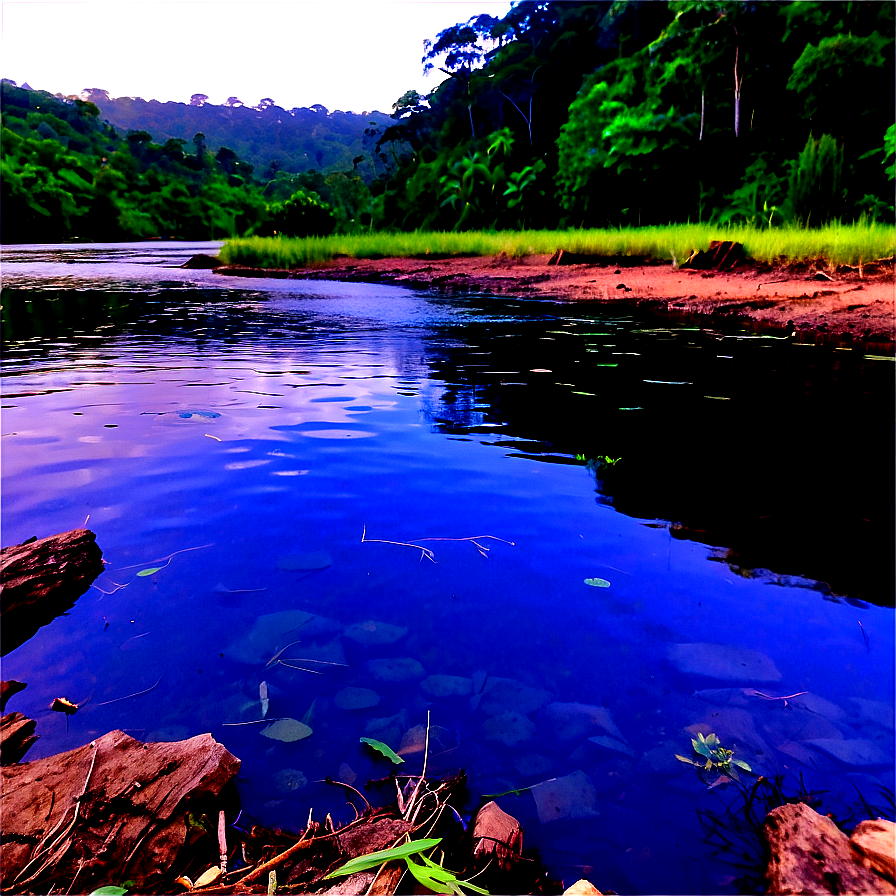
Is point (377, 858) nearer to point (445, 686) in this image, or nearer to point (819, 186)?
point (445, 686)

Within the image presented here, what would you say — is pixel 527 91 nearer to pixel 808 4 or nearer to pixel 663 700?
pixel 808 4

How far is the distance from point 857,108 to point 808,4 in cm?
390

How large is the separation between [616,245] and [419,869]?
16.0m

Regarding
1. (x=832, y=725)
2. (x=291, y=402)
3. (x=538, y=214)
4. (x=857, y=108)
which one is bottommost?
(x=832, y=725)

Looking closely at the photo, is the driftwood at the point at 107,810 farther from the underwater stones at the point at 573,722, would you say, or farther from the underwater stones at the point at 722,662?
the underwater stones at the point at 722,662

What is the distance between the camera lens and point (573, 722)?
1.67m

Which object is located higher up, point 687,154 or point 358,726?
point 687,154

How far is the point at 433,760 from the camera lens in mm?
1562

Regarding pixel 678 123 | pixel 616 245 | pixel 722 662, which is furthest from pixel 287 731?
pixel 678 123

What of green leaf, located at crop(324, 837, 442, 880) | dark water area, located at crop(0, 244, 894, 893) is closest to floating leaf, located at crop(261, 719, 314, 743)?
dark water area, located at crop(0, 244, 894, 893)

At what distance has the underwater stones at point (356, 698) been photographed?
1.73 m

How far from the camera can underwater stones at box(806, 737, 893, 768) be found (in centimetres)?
156

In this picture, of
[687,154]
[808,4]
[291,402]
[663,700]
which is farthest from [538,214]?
[663,700]

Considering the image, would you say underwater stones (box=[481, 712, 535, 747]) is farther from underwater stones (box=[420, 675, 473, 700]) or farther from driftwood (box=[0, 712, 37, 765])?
driftwood (box=[0, 712, 37, 765])
